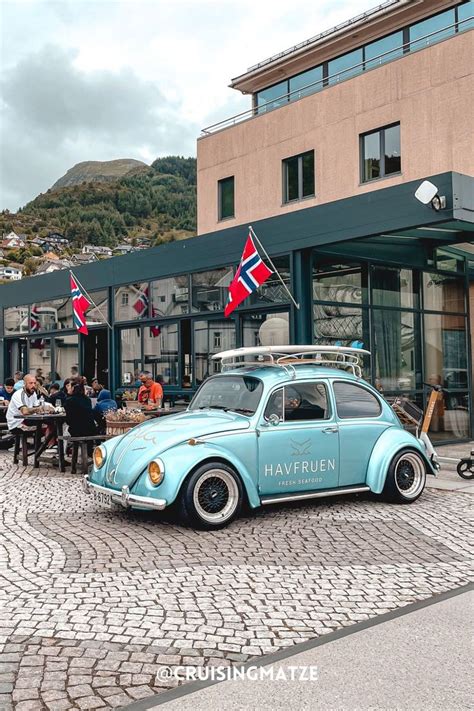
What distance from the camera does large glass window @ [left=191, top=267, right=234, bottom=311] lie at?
14.7 meters

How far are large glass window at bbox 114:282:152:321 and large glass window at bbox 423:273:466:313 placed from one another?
21.1 ft

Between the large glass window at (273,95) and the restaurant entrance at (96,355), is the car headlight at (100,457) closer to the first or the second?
the restaurant entrance at (96,355)

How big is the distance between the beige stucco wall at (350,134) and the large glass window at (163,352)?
29.6ft

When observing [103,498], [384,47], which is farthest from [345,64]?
[103,498]

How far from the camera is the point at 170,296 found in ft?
53.0

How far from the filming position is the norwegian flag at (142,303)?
16875mm

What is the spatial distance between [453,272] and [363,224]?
4.32m

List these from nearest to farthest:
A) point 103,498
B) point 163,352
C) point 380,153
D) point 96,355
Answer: point 103,498 < point 163,352 < point 96,355 < point 380,153

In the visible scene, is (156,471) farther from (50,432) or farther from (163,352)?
(163,352)

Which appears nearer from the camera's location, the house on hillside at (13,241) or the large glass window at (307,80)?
the large glass window at (307,80)

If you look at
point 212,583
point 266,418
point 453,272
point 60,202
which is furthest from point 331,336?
point 60,202

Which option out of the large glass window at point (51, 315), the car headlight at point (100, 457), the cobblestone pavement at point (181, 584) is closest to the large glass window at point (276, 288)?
the cobblestone pavement at point (181, 584)

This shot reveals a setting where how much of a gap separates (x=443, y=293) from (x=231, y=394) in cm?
828

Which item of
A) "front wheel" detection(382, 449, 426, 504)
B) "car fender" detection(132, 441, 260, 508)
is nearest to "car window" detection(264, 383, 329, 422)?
"car fender" detection(132, 441, 260, 508)
